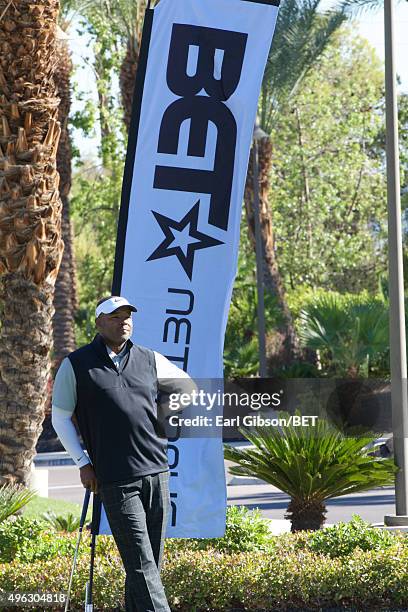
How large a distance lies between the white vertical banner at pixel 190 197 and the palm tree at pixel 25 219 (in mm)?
2783

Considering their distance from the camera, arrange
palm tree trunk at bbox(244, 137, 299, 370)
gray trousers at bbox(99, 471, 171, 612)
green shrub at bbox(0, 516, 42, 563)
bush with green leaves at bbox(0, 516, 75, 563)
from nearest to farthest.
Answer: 1. gray trousers at bbox(99, 471, 171, 612)
2. bush with green leaves at bbox(0, 516, 75, 563)
3. green shrub at bbox(0, 516, 42, 563)
4. palm tree trunk at bbox(244, 137, 299, 370)

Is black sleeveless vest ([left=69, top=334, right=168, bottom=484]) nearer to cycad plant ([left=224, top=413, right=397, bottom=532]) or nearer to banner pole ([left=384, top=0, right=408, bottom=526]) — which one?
cycad plant ([left=224, top=413, right=397, bottom=532])

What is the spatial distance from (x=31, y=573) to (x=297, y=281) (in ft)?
117

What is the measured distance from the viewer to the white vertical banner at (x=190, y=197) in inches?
282

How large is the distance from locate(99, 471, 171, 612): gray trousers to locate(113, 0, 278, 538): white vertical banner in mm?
1481

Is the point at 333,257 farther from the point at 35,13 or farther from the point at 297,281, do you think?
the point at 35,13

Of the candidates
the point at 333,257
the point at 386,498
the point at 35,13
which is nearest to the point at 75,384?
the point at 35,13

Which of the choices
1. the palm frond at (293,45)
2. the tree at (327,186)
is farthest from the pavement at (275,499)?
the tree at (327,186)

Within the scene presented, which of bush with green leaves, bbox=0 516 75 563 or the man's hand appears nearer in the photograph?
the man's hand

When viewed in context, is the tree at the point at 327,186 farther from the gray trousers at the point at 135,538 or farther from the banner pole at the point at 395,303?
the gray trousers at the point at 135,538

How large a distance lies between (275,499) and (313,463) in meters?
8.19

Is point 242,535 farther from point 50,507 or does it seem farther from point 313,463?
point 50,507

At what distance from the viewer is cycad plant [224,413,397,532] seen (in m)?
8.20

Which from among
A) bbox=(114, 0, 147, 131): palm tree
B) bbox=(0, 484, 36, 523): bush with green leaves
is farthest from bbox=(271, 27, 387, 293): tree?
bbox=(0, 484, 36, 523): bush with green leaves
